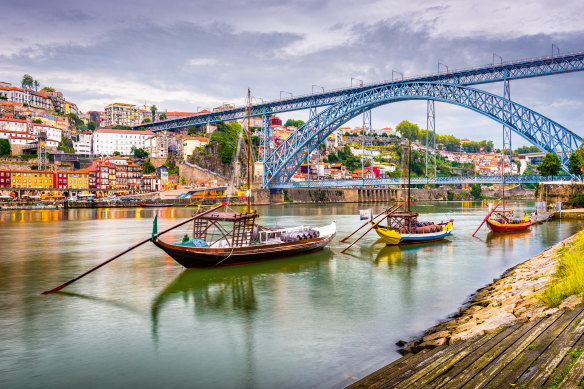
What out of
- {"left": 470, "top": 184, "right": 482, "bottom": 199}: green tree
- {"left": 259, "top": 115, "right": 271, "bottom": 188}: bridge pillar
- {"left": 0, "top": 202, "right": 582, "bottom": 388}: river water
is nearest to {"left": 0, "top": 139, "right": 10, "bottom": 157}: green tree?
{"left": 259, "top": 115, "right": 271, "bottom": 188}: bridge pillar

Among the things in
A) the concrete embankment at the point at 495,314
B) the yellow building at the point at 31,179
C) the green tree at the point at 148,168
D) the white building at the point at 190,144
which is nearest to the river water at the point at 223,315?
the concrete embankment at the point at 495,314

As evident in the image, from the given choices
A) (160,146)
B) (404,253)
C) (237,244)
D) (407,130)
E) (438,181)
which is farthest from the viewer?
(407,130)

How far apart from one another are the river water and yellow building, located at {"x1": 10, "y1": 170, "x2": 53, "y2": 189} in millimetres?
47835

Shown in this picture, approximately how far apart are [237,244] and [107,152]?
7824 cm

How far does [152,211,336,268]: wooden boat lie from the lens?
1496 cm

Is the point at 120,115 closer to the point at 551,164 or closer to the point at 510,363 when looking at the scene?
the point at 551,164

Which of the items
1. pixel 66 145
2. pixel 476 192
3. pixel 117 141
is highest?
pixel 117 141

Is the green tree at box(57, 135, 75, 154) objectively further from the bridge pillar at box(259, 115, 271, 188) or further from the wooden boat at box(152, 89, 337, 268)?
the wooden boat at box(152, 89, 337, 268)

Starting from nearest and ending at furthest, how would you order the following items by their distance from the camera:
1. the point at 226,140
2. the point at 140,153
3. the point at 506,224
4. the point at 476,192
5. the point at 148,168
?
the point at 506,224 < the point at 148,168 < the point at 226,140 < the point at 140,153 < the point at 476,192

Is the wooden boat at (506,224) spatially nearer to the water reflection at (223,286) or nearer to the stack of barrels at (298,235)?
the stack of barrels at (298,235)

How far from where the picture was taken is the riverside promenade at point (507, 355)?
4.35 metres

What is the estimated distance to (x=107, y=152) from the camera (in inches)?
3391

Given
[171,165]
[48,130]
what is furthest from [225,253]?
[48,130]

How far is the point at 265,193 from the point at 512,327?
60943mm
